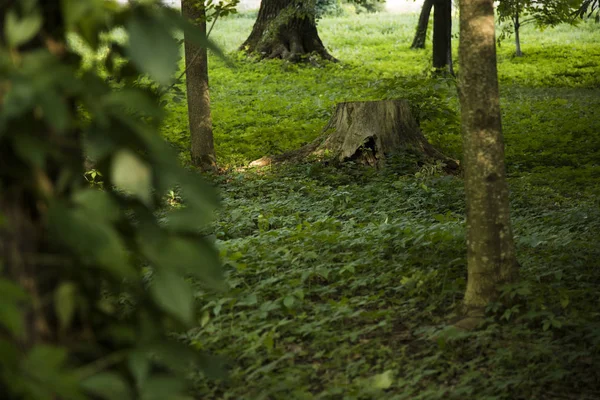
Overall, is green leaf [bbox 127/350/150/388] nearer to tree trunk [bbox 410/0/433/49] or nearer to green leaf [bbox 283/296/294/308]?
green leaf [bbox 283/296/294/308]

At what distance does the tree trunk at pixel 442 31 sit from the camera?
53.1ft

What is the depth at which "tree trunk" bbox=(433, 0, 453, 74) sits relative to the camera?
16.2 metres

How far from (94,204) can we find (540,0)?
557 inches

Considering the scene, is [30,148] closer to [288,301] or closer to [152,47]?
[152,47]

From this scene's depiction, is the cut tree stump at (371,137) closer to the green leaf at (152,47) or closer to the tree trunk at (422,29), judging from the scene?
the green leaf at (152,47)

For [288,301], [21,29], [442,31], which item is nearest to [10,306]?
[21,29]

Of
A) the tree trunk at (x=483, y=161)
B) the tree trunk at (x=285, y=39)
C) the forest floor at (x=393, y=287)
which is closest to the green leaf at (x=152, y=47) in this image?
the forest floor at (x=393, y=287)

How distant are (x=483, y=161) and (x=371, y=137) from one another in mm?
5606

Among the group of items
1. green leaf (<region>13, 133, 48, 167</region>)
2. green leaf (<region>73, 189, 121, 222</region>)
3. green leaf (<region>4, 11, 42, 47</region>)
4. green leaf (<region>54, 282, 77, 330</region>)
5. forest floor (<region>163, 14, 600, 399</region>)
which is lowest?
forest floor (<region>163, 14, 600, 399</region>)

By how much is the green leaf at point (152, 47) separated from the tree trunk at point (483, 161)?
9.05 feet

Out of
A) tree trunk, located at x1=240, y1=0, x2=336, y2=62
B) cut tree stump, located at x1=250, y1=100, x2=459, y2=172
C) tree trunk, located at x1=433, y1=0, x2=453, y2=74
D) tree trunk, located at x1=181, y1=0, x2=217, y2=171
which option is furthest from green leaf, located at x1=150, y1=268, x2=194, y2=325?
tree trunk, located at x1=240, y1=0, x2=336, y2=62

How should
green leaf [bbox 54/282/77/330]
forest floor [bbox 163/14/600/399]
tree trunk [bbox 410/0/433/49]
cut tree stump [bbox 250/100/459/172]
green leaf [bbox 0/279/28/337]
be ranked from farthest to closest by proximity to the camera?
tree trunk [bbox 410/0/433/49] → cut tree stump [bbox 250/100/459/172] → forest floor [bbox 163/14/600/399] → green leaf [bbox 54/282/77/330] → green leaf [bbox 0/279/28/337]

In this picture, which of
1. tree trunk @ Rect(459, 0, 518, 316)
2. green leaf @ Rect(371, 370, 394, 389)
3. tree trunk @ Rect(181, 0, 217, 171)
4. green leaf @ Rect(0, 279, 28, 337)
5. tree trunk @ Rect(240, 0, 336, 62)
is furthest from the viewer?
tree trunk @ Rect(240, 0, 336, 62)

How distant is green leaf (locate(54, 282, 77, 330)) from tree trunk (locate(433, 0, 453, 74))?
1599cm
